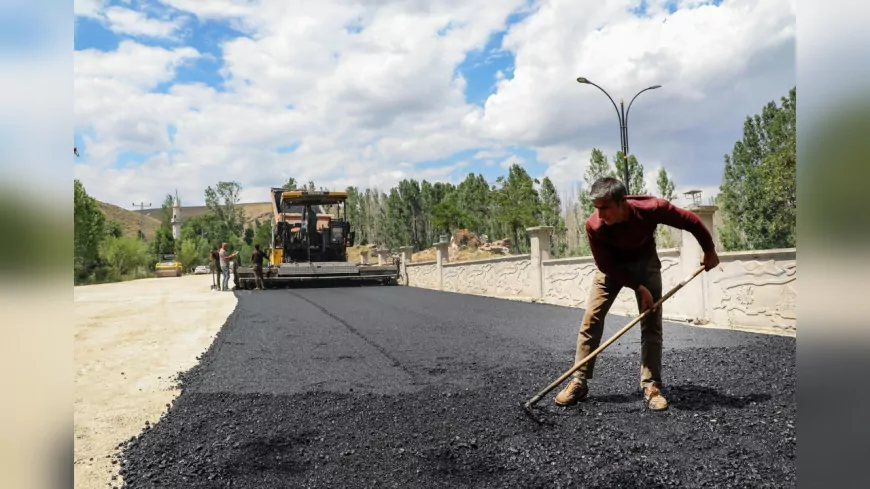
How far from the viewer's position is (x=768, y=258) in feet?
19.6

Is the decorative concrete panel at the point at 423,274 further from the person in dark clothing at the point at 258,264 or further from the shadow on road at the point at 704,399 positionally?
the shadow on road at the point at 704,399

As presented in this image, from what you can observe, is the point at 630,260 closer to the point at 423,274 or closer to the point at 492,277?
the point at 492,277

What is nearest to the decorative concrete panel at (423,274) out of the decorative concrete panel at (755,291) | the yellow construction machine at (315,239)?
the yellow construction machine at (315,239)

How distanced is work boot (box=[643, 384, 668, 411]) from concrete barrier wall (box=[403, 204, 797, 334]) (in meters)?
1.40

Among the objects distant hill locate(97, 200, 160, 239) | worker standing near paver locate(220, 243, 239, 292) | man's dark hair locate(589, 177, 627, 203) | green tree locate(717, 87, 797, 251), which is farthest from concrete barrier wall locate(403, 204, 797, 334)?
distant hill locate(97, 200, 160, 239)

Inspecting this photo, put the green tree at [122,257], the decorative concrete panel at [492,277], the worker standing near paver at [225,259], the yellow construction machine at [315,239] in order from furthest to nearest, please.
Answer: the green tree at [122,257] → the yellow construction machine at [315,239] → the worker standing near paver at [225,259] → the decorative concrete panel at [492,277]

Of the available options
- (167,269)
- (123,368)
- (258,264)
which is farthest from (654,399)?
(167,269)

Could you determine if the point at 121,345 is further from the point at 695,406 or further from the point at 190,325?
the point at 695,406

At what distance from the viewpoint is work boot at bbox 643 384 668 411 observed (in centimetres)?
277

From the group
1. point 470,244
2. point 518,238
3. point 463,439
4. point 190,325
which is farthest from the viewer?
point 470,244

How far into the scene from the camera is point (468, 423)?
2.71 meters

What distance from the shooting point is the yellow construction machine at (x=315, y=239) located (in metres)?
15.6
